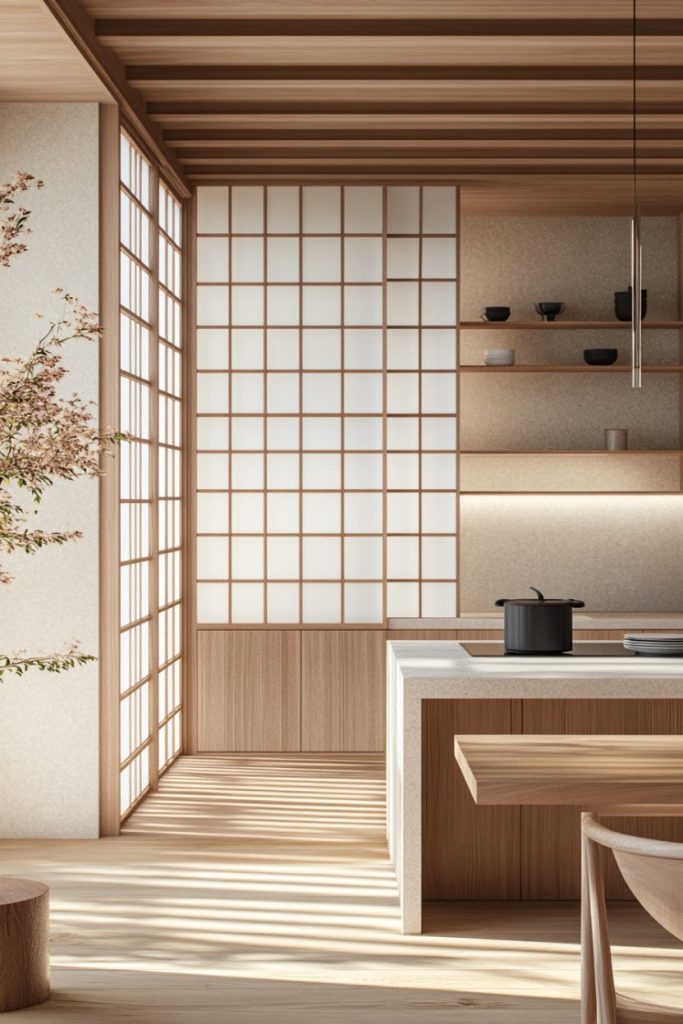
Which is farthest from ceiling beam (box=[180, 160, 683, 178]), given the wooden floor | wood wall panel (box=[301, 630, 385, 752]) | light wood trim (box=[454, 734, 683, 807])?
light wood trim (box=[454, 734, 683, 807])

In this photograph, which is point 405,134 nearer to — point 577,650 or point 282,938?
point 577,650

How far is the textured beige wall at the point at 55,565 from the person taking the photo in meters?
4.32

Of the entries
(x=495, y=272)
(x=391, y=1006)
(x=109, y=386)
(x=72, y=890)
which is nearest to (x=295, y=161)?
(x=495, y=272)

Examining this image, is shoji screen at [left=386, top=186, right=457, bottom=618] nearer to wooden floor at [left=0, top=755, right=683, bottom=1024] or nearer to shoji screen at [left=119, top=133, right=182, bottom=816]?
shoji screen at [left=119, top=133, right=182, bottom=816]

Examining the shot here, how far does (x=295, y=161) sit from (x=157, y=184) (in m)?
0.75

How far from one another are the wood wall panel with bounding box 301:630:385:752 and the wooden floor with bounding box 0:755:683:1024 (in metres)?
1.14

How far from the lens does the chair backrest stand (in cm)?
168

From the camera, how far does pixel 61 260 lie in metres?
4.32

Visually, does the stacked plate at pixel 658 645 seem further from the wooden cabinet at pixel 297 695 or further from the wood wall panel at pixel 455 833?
the wooden cabinet at pixel 297 695

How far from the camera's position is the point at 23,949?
285 centimetres

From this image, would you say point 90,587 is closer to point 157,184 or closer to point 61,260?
point 61,260

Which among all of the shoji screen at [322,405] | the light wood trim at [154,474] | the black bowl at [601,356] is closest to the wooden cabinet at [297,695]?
the shoji screen at [322,405]

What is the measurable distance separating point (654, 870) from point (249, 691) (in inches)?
170

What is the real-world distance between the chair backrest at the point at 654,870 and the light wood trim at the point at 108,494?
112 inches
